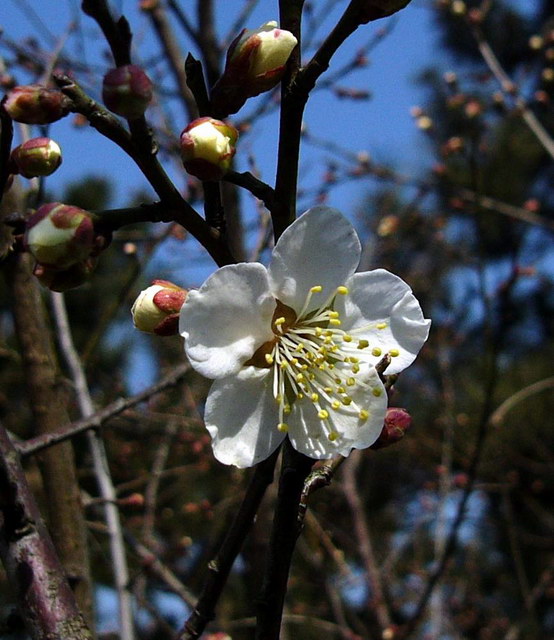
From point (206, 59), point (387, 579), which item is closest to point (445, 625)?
point (387, 579)

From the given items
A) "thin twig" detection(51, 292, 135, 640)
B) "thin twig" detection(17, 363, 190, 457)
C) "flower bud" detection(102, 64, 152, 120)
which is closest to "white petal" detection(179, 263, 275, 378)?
"flower bud" detection(102, 64, 152, 120)

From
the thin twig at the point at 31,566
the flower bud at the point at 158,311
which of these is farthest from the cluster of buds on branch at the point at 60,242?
the thin twig at the point at 31,566

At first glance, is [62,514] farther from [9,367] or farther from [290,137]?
[9,367]

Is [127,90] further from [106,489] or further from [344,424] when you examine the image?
[106,489]

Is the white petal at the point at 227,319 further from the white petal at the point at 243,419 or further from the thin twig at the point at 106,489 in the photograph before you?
the thin twig at the point at 106,489

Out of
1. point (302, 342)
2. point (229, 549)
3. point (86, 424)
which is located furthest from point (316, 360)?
point (86, 424)

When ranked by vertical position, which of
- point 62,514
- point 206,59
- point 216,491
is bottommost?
point 62,514

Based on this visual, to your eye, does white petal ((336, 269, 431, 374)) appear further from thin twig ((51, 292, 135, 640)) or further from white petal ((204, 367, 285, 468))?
thin twig ((51, 292, 135, 640))
